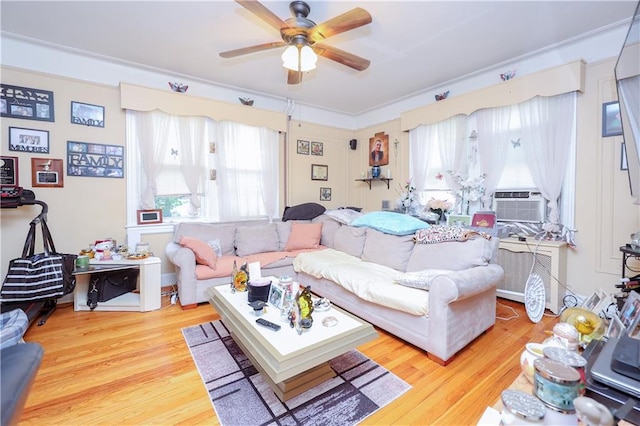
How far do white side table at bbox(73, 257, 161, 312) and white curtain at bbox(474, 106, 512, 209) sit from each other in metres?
3.77

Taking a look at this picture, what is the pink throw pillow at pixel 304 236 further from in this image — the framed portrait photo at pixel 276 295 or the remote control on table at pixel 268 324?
the remote control on table at pixel 268 324

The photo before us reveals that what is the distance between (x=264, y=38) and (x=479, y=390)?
330 cm

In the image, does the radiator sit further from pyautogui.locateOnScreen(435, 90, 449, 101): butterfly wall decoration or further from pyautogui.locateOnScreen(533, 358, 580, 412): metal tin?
pyautogui.locateOnScreen(533, 358, 580, 412): metal tin

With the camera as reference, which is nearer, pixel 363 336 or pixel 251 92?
pixel 363 336

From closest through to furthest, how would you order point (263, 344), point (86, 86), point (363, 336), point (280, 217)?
1. point (263, 344)
2. point (363, 336)
3. point (86, 86)
4. point (280, 217)

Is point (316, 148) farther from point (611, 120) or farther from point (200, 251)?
point (611, 120)

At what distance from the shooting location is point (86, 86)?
9.93 ft

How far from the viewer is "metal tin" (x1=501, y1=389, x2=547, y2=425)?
2.06ft

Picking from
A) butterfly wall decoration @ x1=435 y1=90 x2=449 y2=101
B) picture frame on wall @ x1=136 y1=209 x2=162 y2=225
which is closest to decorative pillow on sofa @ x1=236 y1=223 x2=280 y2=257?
picture frame on wall @ x1=136 y1=209 x2=162 y2=225

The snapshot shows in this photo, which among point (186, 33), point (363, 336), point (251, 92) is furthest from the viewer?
point (251, 92)

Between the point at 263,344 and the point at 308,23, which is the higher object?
the point at 308,23

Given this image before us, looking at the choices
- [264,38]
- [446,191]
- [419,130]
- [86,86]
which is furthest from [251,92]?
[446,191]

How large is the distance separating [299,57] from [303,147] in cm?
239

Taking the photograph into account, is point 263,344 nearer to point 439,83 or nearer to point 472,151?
point 472,151
